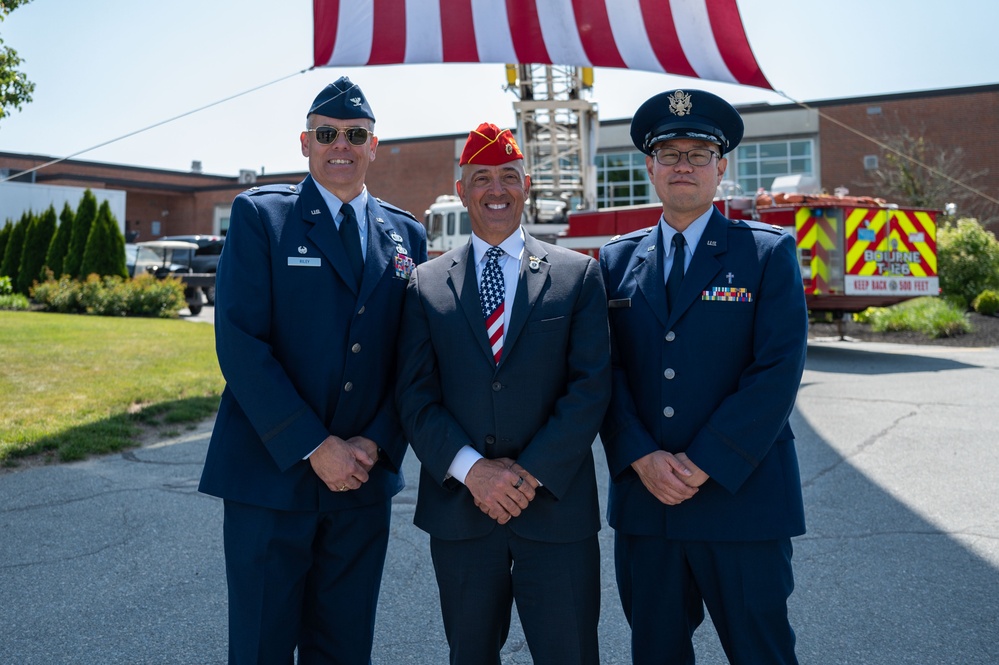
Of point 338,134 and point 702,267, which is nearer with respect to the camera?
point 702,267

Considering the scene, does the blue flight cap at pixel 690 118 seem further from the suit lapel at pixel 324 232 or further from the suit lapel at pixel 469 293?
the suit lapel at pixel 324 232

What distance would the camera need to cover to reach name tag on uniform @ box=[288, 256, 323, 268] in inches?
98.5

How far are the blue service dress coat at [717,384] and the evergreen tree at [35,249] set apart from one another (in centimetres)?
2344

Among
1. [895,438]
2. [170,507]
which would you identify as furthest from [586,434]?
[895,438]

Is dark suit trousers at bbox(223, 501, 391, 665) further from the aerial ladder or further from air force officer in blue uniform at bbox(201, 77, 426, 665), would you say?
the aerial ladder

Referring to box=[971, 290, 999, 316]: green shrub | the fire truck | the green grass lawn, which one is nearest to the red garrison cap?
the green grass lawn

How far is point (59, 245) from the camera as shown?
2153 cm

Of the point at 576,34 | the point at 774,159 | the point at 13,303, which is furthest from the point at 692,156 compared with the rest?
the point at 774,159

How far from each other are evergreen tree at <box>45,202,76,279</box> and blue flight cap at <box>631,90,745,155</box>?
22283 millimetres

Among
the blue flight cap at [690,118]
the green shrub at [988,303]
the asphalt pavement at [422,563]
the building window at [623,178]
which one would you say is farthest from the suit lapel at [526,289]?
the building window at [623,178]

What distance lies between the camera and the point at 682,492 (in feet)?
7.53

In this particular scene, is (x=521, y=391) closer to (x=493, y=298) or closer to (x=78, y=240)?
(x=493, y=298)

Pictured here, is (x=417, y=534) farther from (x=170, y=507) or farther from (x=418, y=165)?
(x=418, y=165)

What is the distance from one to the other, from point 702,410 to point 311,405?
1.20m
